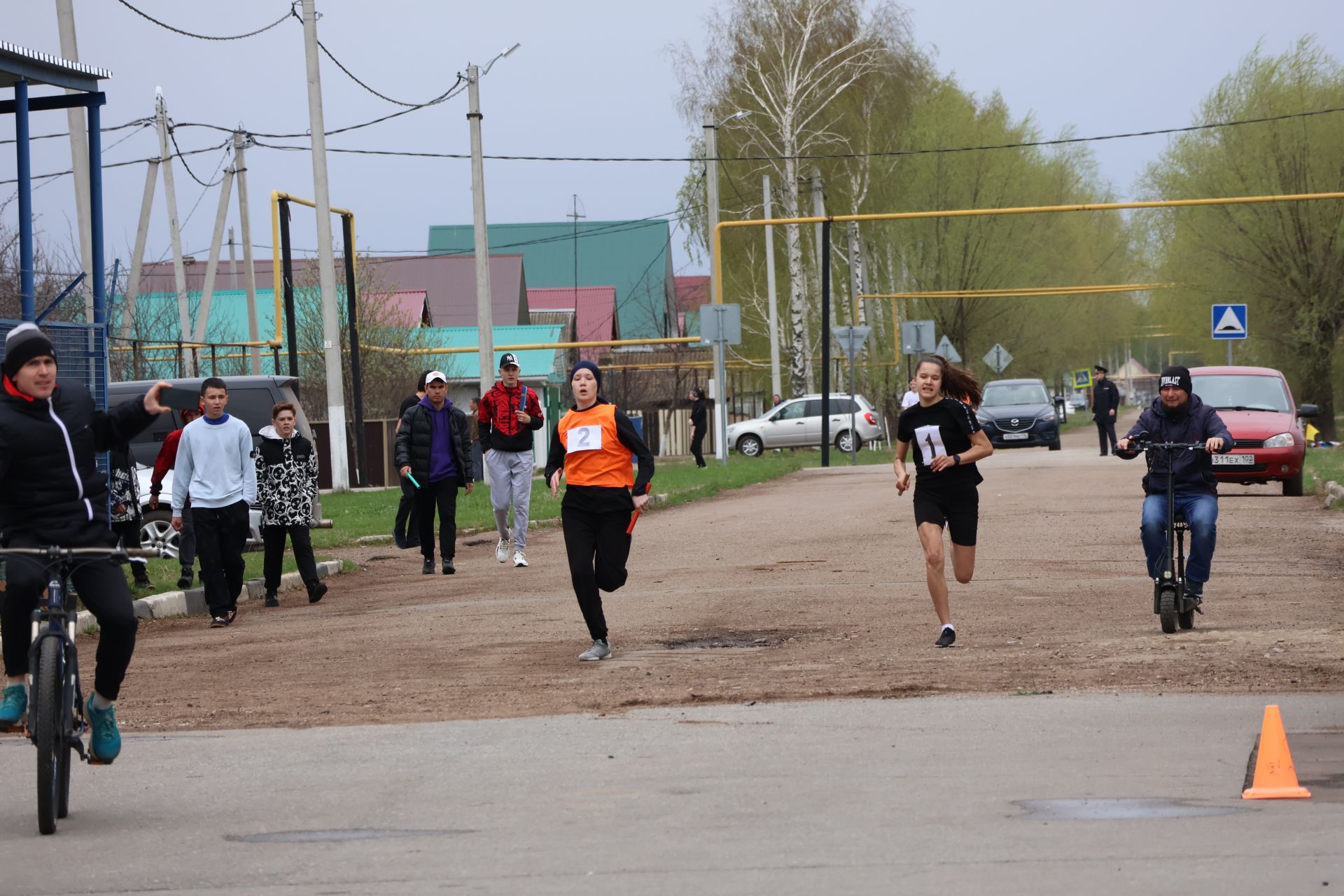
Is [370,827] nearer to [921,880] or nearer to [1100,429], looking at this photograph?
[921,880]

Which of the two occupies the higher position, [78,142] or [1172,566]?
[78,142]

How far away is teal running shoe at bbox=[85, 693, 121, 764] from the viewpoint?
6.86 meters

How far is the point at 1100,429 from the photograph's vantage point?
36.8 m

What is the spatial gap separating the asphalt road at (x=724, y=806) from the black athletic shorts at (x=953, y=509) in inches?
92.2

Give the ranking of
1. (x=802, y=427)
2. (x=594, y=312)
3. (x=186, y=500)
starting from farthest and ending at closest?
(x=594, y=312), (x=802, y=427), (x=186, y=500)

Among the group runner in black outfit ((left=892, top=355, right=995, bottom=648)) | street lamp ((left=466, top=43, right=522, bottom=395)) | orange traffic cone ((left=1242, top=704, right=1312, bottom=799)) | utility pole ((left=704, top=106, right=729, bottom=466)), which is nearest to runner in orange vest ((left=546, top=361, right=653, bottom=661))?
runner in black outfit ((left=892, top=355, right=995, bottom=648))

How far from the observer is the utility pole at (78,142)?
2056 centimetres

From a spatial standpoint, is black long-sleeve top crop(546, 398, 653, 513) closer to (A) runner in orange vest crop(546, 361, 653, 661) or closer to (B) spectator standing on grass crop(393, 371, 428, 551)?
(A) runner in orange vest crop(546, 361, 653, 661)

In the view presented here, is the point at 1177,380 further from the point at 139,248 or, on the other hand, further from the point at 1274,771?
the point at 139,248

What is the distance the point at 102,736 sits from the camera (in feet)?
22.5

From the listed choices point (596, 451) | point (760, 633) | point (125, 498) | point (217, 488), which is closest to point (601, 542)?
point (596, 451)

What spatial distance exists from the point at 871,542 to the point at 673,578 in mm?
3354

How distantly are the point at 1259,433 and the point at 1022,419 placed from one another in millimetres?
18630

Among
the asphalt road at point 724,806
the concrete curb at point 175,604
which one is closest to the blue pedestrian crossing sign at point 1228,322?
the concrete curb at point 175,604
